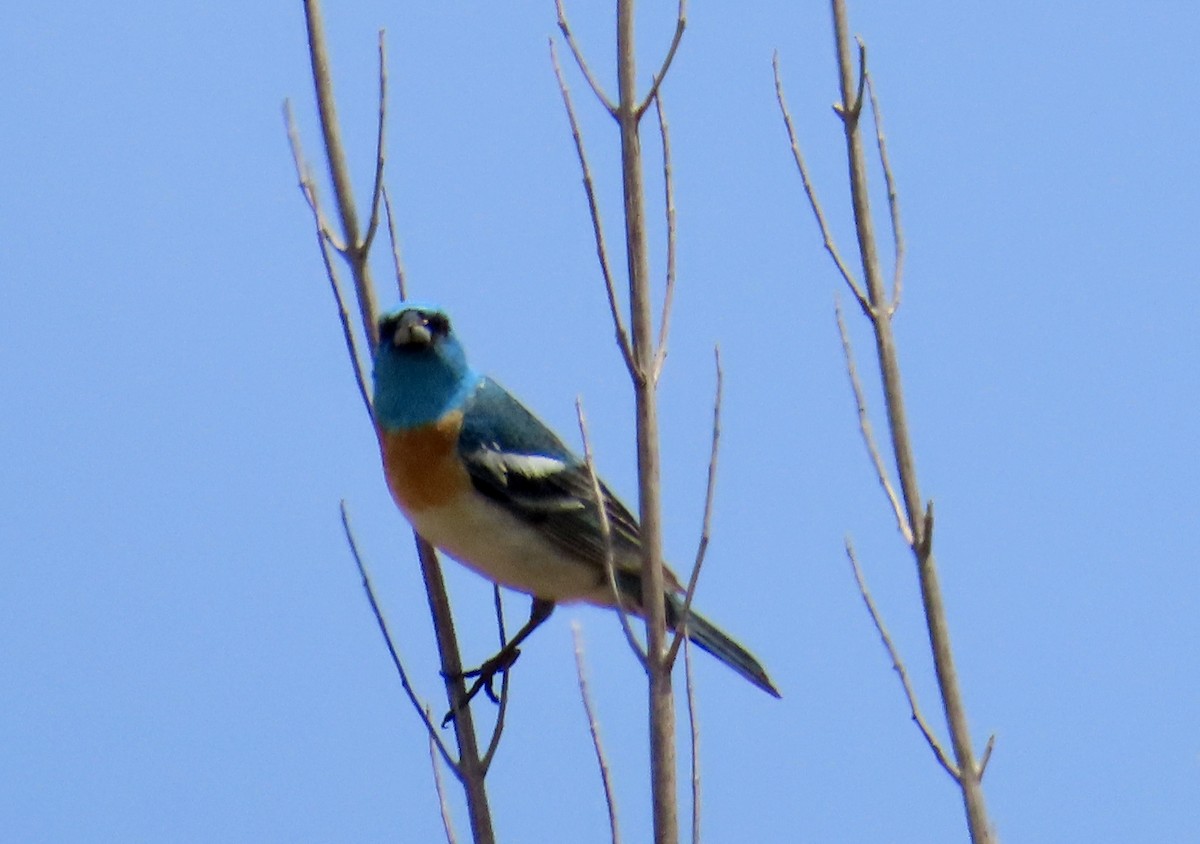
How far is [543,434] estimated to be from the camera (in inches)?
183

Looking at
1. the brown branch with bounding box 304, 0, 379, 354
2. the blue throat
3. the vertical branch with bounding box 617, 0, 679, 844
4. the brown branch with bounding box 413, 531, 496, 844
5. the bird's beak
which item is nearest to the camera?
the vertical branch with bounding box 617, 0, 679, 844

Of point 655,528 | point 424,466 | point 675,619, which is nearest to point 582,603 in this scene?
point 675,619

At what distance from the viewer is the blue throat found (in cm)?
423

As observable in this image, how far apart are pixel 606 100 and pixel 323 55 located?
706mm

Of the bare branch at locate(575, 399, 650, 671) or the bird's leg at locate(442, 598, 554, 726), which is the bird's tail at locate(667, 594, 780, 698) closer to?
the bird's leg at locate(442, 598, 554, 726)

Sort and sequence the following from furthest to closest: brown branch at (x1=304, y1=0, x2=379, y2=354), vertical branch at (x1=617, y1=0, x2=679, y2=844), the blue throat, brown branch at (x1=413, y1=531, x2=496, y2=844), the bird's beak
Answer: the blue throat → the bird's beak → brown branch at (x1=304, y1=0, x2=379, y2=354) → brown branch at (x1=413, y1=531, x2=496, y2=844) → vertical branch at (x1=617, y1=0, x2=679, y2=844)

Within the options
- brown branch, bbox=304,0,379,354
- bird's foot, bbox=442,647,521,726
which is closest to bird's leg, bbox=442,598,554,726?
bird's foot, bbox=442,647,521,726

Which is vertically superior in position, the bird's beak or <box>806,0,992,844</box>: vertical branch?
the bird's beak

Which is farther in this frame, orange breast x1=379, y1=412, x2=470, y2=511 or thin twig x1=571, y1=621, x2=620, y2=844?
orange breast x1=379, y1=412, x2=470, y2=511

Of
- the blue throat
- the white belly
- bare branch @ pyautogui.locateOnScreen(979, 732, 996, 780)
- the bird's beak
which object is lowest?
bare branch @ pyautogui.locateOnScreen(979, 732, 996, 780)

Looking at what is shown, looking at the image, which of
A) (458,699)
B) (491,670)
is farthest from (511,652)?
(458,699)

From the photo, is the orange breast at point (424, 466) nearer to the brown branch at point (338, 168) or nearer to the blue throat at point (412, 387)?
the blue throat at point (412, 387)

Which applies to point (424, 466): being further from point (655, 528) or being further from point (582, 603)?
point (655, 528)

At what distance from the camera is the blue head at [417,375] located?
13.7 feet
